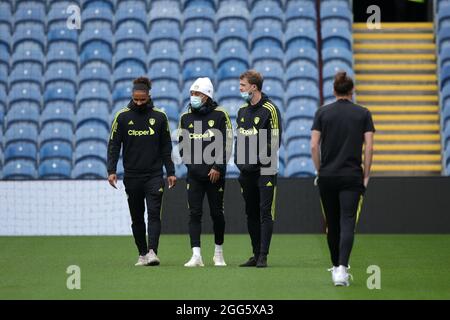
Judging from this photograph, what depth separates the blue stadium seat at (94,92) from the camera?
58.0 feet

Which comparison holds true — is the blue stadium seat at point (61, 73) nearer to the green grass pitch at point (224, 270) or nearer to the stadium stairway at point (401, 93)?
the green grass pitch at point (224, 270)

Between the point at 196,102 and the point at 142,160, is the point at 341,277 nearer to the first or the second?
the point at 196,102

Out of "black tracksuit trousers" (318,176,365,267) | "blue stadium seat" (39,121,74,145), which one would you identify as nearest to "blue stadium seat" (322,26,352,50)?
"blue stadium seat" (39,121,74,145)

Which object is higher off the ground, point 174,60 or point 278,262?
point 174,60

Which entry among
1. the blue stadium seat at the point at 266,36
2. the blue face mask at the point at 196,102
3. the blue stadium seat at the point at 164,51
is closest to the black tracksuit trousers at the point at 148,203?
the blue face mask at the point at 196,102

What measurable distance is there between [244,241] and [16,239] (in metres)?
3.13

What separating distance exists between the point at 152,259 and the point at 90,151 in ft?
21.1

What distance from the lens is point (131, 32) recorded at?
18.8m

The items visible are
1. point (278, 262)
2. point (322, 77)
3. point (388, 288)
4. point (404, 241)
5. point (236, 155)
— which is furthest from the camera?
point (322, 77)

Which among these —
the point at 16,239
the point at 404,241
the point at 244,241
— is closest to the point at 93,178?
the point at 16,239

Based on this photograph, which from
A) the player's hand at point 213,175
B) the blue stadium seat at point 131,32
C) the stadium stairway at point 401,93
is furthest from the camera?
the blue stadium seat at point 131,32

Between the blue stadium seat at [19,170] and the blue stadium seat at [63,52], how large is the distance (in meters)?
2.40
